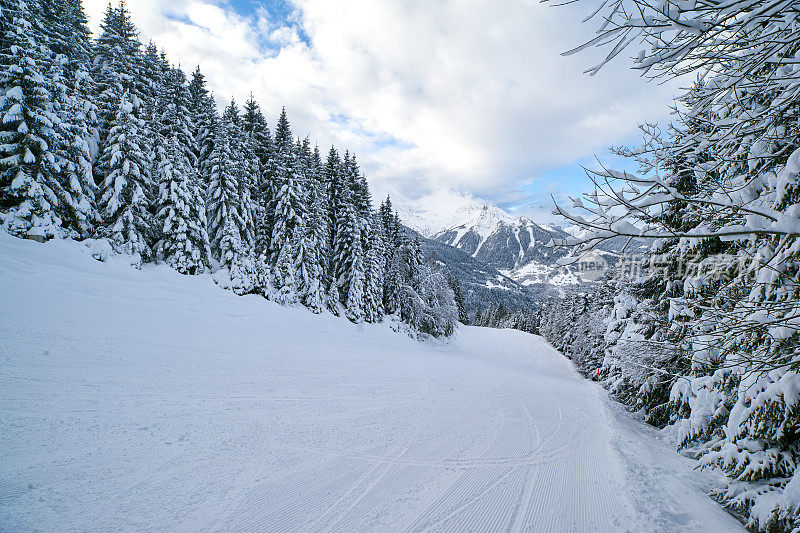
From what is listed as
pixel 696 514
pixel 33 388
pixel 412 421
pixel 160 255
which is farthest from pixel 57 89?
pixel 696 514

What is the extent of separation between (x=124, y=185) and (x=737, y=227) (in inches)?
856

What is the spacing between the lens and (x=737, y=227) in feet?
7.72

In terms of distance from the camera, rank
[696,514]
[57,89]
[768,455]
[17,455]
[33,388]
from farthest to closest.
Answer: [57,89] → [33,388] → [696,514] → [768,455] → [17,455]

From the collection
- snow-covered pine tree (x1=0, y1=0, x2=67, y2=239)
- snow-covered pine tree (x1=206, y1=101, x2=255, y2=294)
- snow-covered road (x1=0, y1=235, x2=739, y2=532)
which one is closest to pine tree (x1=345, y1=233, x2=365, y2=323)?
snow-covered pine tree (x1=206, y1=101, x2=255, y2=294)

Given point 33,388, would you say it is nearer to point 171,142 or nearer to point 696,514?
point 696,514

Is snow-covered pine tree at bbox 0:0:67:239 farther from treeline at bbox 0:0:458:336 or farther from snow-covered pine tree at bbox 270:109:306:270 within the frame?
snow-covered pine tree at bbox 270:109:306:270

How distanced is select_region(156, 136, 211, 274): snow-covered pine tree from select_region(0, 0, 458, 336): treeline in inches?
2.9

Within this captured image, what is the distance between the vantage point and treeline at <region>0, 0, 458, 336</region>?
42.8ft

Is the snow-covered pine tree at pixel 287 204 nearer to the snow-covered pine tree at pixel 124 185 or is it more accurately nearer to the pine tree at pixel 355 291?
the pine tree at pixel 355 291

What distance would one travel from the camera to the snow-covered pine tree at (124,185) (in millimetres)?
15852

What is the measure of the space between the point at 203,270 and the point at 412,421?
17426 mm

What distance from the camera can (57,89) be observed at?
45.9ft

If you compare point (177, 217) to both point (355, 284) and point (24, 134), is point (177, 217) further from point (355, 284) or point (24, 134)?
point (355, 284)

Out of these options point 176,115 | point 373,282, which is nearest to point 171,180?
point 176,115
